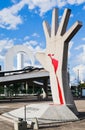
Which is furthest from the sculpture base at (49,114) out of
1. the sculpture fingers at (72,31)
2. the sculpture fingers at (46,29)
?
the sculpture fingers at (46,29)

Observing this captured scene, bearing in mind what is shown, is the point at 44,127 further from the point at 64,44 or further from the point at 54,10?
the point at 54,10

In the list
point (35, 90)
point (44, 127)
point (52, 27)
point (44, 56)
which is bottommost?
point (44, 127)

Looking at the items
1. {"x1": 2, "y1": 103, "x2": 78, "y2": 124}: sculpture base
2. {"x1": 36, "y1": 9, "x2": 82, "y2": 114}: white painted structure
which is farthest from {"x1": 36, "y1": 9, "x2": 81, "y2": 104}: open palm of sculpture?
{"x1": 2, "y1": 103, "x2": 78, "y2": 124}: sculpture base

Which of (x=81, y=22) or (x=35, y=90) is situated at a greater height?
(x=35, y=90)

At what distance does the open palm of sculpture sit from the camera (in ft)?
96.1

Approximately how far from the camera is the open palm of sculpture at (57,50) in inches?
1153

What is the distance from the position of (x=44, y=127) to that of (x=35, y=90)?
120 m

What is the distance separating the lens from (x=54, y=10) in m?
31.1

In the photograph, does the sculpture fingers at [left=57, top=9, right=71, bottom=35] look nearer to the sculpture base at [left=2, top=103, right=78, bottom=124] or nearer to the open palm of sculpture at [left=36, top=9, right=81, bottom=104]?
the open palm of sculpture at [left=36, top=9, right=81, bottom=104]

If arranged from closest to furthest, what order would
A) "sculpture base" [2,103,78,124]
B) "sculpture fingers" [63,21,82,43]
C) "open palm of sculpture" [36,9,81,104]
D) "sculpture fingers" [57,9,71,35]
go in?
"sculpture base" [2,103,78,124], "sculpture fingers" [63,21,82,43], "sculpture fingers" [57,9,71,35], "open palm of sculpture" [36,9,81,104]

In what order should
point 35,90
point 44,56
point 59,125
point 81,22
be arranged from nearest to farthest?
point 59,125, point 81,22, point 44,56, point 35,90

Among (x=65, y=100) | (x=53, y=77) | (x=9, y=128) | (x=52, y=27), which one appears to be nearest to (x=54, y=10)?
(x=52, y=27)

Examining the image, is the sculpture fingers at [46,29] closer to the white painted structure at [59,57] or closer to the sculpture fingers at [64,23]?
the white painted structure at [59,57]

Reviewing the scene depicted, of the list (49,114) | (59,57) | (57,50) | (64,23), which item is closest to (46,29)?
(64,23)
